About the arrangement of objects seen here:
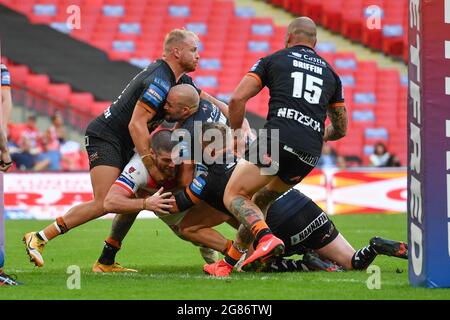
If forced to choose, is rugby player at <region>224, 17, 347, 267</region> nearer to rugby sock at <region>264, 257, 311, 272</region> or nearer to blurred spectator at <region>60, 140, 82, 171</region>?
rugby sock at <region>264, 257, 311, 272</region>

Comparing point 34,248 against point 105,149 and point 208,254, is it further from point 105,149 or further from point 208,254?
point 208,254

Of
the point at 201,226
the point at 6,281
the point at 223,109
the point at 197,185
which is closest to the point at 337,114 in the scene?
the point at 197,185

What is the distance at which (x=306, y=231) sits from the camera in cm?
892

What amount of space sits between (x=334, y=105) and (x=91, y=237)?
20.0ft

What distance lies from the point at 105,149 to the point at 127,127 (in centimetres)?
30

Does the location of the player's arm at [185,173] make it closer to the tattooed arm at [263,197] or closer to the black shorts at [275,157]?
the tattooed arm at [263,197]

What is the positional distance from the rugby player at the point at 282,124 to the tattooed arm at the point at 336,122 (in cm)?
32

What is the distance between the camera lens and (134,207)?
8609 millimetres

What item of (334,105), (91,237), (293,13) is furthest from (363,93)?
(334,105)

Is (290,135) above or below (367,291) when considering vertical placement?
above

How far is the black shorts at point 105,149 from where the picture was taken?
9.16 metres

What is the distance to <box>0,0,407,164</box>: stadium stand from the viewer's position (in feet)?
74.0
